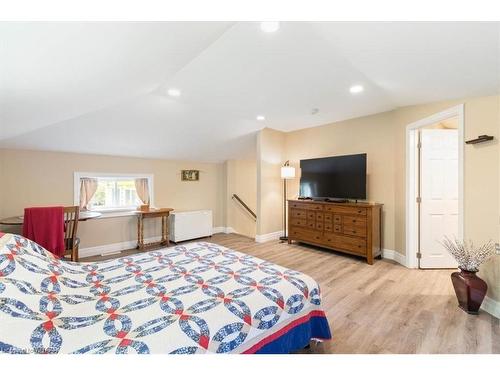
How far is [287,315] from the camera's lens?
135cm

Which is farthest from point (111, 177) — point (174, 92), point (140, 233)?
point (174, 92)

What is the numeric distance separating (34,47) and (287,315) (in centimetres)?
194

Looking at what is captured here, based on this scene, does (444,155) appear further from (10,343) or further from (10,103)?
(10,103)

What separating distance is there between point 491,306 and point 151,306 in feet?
9.69

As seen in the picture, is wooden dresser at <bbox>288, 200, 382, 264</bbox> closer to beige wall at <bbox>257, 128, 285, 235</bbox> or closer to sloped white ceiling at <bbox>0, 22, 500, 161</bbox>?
beige wall at <bbox>257, 128, 285, 235</bbox>

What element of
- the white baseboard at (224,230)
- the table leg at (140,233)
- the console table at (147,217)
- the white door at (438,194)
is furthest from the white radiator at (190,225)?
the white door at (438,194)

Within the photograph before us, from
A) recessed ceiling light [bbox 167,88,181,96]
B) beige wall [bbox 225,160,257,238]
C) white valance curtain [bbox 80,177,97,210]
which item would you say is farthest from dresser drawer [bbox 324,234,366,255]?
white valance curtain [bbox 80,177,97,210]

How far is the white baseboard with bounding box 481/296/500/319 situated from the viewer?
204 centimetres

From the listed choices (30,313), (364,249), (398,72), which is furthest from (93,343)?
(364,249)

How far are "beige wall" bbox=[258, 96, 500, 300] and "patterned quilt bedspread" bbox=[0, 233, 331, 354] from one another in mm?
1962

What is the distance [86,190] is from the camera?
3936 millimetres

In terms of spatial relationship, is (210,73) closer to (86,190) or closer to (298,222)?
(298,222)

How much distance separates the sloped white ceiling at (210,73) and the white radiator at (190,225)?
5.36 ft

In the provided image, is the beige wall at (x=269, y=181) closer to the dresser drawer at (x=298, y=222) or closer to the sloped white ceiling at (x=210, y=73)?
the dresser drawer at (x=298, y=222)
